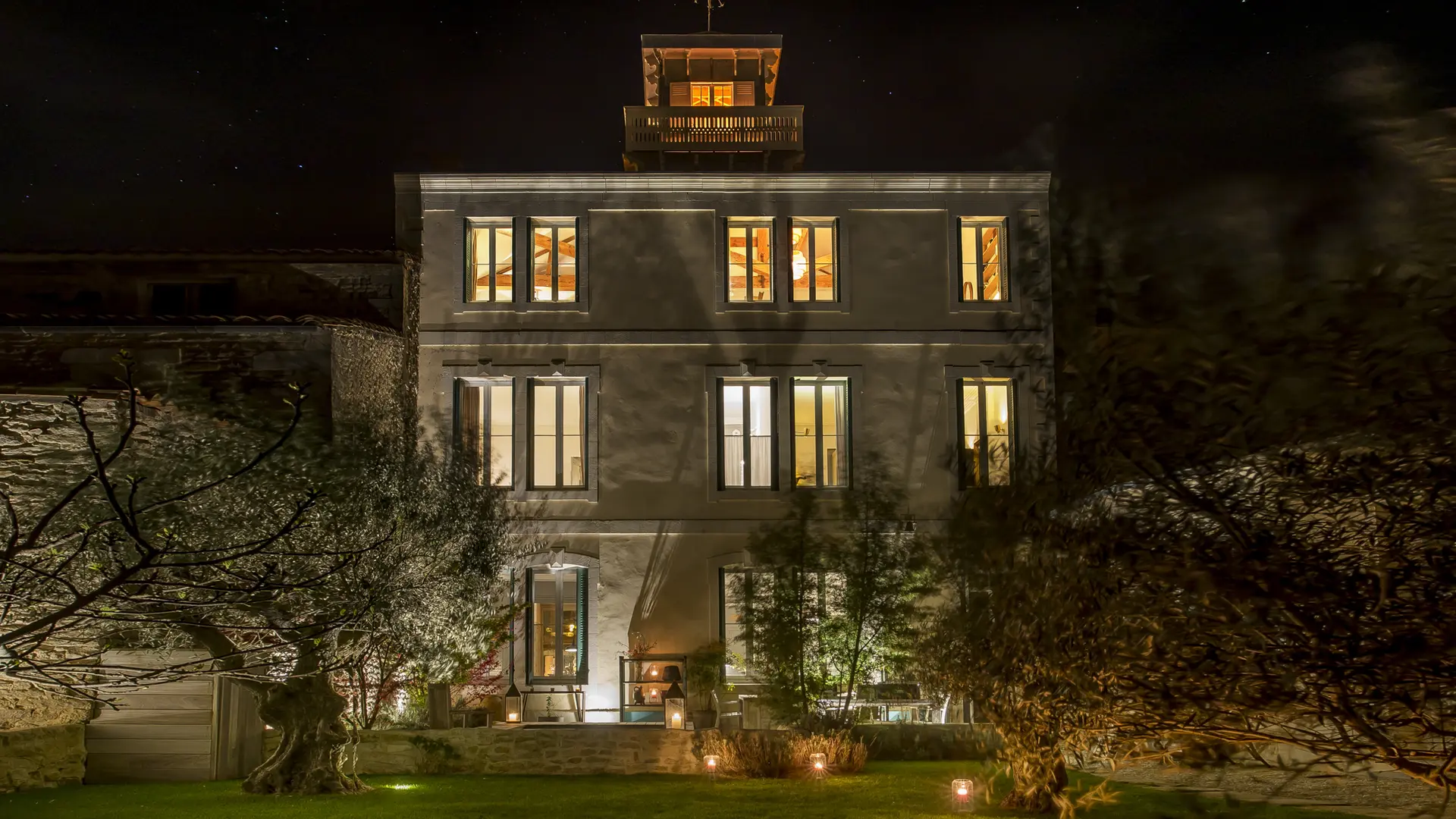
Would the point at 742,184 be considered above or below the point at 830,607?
above

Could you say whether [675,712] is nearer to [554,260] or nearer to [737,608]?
[737,608]

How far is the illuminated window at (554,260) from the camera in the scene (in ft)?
75.4

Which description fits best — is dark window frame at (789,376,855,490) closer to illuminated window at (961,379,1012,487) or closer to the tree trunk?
illuminated window at (961,379,1012,487)

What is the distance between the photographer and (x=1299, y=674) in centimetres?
514

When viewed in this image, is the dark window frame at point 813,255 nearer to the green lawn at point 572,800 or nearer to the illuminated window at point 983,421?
the illuminated window at point 983,421

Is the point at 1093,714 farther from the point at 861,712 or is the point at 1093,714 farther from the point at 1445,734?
the point at 861,712

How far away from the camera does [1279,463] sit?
5.50 m

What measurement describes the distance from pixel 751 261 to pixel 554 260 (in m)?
3.44

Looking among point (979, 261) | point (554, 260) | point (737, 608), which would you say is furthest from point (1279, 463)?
point (554, 260)

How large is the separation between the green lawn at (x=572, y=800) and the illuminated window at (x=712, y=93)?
14.0 meters

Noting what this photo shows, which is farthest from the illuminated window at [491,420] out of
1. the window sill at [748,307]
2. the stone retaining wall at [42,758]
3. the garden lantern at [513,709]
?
the stone retaining wall at [42,758]

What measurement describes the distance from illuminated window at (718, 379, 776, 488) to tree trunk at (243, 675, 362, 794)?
9259 millimetres

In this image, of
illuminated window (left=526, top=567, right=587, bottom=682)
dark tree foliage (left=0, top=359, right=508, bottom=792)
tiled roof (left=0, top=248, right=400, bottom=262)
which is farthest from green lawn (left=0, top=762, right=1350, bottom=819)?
tiled roof (left=0, top=248, right=400, bottom=262)

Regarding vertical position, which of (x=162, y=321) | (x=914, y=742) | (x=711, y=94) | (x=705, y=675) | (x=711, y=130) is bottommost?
(x=914, y=742)
